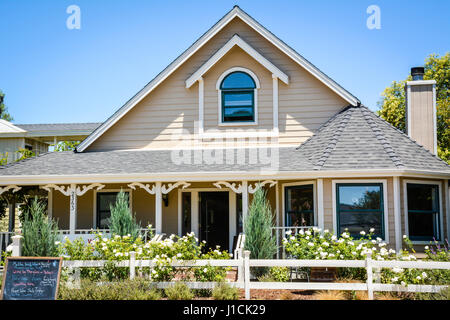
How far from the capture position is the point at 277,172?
38.8 feet

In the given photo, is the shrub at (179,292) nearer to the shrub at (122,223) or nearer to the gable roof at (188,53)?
the shrub at (122,223)

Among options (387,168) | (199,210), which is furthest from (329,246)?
(199,210)

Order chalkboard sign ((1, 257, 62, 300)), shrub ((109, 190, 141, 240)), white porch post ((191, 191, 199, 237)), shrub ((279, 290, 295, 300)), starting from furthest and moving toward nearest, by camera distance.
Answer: white porch post ((191, 191, 199, 237))
shrub ((109, 190, 141, 240))
shrub ((279, 290, 295, 300))
chalkboard sign ((1, 257, 62, 300))

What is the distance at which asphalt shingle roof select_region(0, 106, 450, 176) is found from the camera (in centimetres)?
1185

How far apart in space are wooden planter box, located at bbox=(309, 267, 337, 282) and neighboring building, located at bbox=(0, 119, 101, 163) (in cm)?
2064

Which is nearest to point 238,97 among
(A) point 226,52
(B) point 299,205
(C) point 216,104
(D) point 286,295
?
(C) point 216,104

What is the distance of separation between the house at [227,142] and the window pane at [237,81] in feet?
0.11

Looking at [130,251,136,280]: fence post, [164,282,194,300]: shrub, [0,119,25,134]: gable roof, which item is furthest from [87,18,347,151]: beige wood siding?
[0,119,25,134]: gable roof

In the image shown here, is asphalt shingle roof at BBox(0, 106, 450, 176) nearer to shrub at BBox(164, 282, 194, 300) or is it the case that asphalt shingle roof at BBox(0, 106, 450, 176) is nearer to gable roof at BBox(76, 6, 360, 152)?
gable roof at BBox(76, 6, 360, 152)

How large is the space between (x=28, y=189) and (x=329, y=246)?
9.85 metres

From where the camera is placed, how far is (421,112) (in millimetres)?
14164

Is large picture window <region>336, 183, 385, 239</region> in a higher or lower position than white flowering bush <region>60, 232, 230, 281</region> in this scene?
higher

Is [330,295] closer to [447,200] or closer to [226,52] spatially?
[447,200]

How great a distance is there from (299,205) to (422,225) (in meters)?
3.40
